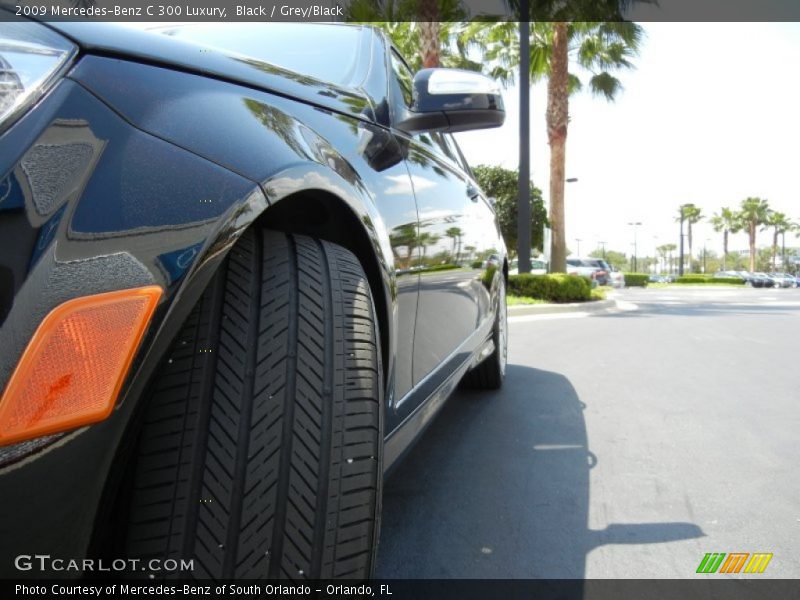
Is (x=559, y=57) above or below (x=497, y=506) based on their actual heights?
above

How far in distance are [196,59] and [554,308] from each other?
1050 centimetres

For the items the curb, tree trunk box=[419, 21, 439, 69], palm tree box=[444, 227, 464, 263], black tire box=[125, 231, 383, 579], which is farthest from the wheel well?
tree trunk box=[419, 21, 439, 69]

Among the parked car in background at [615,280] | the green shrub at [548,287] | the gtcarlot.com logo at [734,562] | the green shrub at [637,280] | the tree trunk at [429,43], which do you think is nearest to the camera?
the gtcarlot.com logo at [734,562]

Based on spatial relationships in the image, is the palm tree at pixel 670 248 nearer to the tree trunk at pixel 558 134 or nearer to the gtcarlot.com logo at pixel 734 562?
the tree trunk at pixel 558 134

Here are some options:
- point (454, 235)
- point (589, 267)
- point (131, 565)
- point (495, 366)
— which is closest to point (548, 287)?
point (495, 366)

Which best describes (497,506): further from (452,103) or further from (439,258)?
(452,103)

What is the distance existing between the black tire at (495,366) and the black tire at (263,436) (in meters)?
2.57

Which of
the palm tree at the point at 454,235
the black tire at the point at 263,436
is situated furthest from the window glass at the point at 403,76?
the black tire at the point at 263,436

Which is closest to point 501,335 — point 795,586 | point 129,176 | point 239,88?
point 795,586

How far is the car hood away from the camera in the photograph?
37.9 inches

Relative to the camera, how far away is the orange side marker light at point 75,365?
29.4 inches

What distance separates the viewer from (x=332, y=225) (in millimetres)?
1376

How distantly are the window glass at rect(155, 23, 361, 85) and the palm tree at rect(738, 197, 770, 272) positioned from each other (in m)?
79.6

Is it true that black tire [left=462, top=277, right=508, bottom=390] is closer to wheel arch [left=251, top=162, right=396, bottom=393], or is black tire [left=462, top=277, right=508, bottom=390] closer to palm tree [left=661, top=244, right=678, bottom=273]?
wheel arch [left=251, top=162, right=396, bottom=393]
